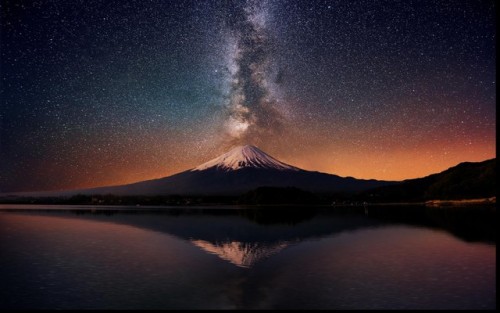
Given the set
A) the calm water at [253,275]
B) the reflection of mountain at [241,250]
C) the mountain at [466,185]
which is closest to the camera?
the calm water at [253,275]

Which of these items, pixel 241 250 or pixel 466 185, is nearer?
pixel 241 250

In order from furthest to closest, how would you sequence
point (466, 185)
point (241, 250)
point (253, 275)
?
1. point (466, 185)
2. point (241, 250)
3. point (253, 275)

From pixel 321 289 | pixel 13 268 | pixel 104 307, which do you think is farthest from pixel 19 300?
pixel 321 289

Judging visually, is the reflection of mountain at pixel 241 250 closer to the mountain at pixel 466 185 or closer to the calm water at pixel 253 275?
the calm water at pixel 253 275

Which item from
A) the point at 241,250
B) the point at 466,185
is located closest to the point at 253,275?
the point at 241,250

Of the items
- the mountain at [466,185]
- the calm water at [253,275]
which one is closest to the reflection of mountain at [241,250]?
the calm water at [253,275]

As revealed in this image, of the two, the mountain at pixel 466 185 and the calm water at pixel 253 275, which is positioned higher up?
the mountain at pixel 466 185

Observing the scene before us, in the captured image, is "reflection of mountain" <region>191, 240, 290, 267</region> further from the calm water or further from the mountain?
the mountain

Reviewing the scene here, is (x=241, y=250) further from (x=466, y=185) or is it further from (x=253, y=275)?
(x=466, y=185)

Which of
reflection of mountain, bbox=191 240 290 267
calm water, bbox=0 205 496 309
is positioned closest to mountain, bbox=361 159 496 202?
calm water, bbox=0 205 496 309
